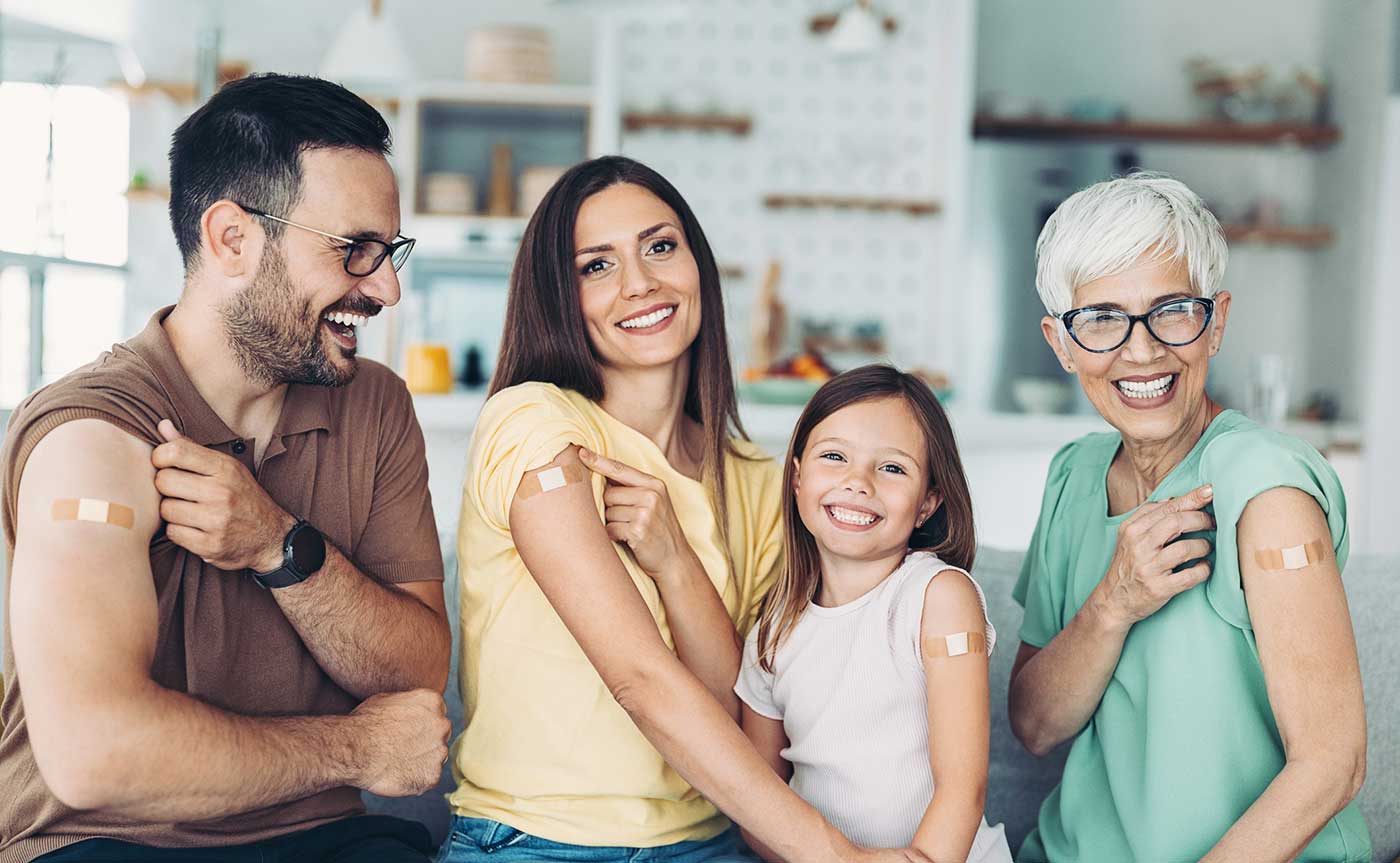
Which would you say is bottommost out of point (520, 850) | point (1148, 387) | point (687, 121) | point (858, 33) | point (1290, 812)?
point (520, 850)

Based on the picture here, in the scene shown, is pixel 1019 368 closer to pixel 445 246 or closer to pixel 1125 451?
pixel 445 246

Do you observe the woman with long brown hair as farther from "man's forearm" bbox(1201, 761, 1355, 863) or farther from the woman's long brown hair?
"man's forearm" bbox(1201, 761, 1355, 863)

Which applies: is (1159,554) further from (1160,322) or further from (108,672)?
(108,672)

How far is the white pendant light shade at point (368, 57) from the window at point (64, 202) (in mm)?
3745

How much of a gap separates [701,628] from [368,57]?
311cm

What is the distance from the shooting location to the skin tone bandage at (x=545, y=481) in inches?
65.2

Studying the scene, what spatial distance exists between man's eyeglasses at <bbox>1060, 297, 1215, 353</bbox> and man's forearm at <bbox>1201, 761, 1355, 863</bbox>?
1.75ft

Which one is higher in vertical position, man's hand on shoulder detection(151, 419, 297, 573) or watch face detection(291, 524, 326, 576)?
man's hand on shoulder detection(151, 419, 297, 573)

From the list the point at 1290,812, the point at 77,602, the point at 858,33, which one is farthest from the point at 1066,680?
the point at 858,33

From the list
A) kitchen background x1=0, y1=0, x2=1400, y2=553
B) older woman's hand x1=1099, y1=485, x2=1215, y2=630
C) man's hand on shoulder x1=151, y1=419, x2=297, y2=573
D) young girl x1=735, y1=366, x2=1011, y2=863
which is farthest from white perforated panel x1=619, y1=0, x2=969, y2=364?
man's hand on shoulder x1=151, y1=419, x2=297, y2=573

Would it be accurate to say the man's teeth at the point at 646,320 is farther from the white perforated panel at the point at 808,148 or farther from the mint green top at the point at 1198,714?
the white perforated panel at the point at 808,148

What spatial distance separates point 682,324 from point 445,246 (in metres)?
4.63

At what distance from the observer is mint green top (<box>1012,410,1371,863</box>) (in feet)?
5.06

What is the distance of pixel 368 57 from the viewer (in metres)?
4.27
